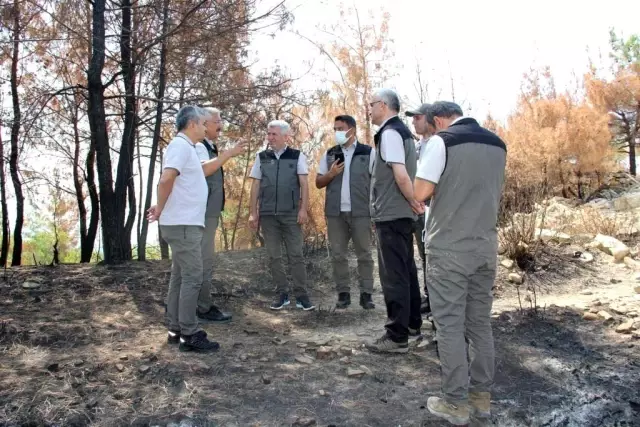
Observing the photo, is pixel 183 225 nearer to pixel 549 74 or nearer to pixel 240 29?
pixel 240 29

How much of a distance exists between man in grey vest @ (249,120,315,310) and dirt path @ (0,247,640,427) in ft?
1.70

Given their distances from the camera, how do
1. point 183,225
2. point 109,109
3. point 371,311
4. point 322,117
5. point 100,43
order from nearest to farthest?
point 183,225
point 371,311
point 100,43
point 109,109
point 322,117

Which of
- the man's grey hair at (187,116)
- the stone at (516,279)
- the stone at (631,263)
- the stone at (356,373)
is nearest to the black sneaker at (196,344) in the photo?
the stone at (356,373)

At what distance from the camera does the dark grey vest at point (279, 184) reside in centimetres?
498

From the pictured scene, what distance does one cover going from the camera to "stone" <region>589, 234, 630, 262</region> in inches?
264

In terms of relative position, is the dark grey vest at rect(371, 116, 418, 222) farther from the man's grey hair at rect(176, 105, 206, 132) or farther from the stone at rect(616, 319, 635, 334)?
A: the stone at rect(616, 319, 635, 334)

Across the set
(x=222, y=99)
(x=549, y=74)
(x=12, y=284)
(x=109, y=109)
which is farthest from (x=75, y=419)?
(x=549, y=74)

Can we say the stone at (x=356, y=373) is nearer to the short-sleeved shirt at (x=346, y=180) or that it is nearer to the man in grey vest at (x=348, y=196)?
the man in grey vest at (x=348, y=196)

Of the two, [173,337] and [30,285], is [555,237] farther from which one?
[30,285]

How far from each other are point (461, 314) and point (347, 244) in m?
2.40

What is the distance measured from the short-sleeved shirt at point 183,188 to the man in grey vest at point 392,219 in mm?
1291

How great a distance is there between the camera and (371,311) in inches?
199

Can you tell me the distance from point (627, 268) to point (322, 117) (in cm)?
636

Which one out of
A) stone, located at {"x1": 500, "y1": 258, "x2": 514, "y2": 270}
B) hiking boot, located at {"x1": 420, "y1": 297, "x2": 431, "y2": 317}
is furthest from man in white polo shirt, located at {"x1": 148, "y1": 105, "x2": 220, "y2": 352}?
stone, located at {"x1": 500, "y1": 258, "x2": 514, "y2": 270}
